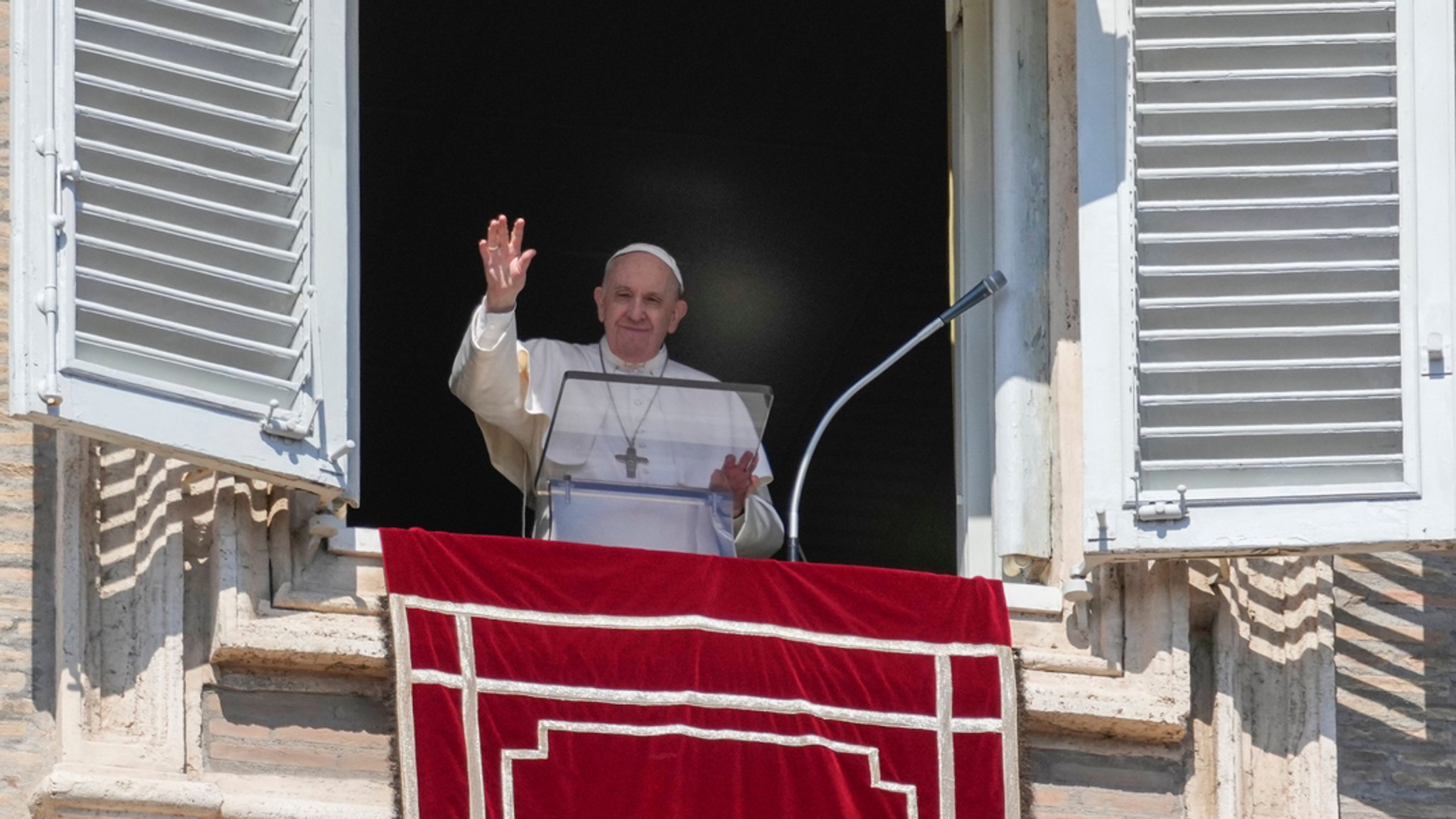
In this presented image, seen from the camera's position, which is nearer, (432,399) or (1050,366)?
(1050,366)

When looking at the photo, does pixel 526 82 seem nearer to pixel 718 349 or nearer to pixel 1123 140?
pixel 718 349

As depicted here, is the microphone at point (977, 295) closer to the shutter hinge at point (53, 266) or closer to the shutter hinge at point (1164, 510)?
the shutter hinge at point (1164, 510)

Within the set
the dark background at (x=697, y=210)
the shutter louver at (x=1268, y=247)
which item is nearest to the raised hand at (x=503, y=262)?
the shutter louver at (x=1268, y=247)

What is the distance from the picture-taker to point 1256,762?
273 inches

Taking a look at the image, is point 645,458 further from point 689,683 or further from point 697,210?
point 697,210

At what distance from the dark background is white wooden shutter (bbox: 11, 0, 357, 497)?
336 centimetres

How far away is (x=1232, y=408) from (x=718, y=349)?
17.1ft

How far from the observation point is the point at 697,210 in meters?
11.2

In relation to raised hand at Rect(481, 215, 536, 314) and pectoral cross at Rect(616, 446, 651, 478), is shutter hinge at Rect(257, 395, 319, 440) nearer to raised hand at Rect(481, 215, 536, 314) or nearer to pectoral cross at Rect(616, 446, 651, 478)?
raised hand at Rect(481, 215, 536, 314)

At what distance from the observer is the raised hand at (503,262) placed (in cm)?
707

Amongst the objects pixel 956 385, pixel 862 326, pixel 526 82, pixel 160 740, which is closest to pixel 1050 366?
pixel 956 385

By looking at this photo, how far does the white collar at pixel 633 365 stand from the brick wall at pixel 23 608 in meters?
1.74

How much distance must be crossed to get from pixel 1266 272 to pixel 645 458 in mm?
1440

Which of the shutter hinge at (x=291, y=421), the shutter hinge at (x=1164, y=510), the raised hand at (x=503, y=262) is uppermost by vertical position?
the raised hand at (x=503, y=262)
